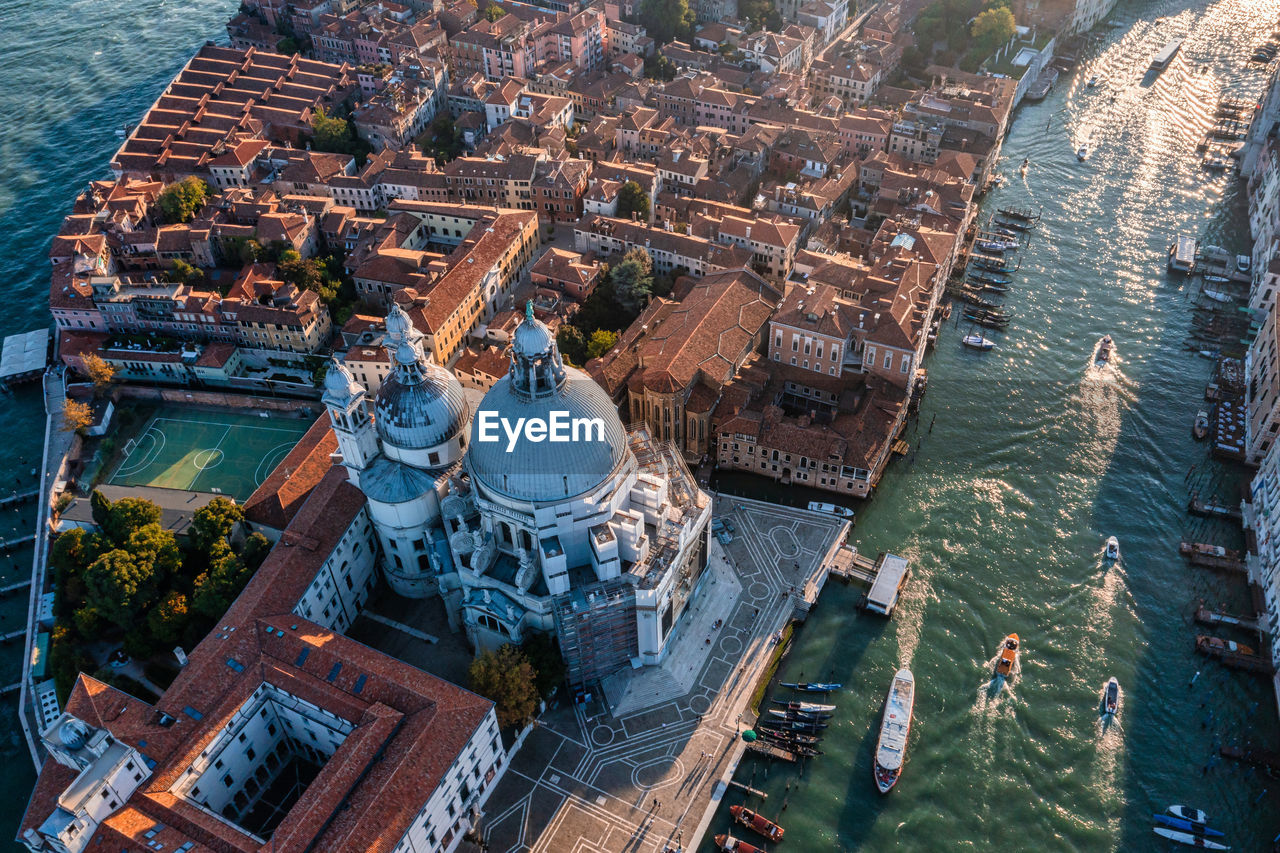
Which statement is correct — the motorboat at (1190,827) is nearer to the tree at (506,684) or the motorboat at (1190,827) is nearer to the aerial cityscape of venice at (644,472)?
the aerial cityscape of venice at (644,472)

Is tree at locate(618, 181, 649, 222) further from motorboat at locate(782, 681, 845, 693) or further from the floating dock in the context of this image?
the floating dock

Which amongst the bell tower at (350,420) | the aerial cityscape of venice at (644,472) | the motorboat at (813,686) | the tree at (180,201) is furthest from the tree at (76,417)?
the motorboat at (813,686)

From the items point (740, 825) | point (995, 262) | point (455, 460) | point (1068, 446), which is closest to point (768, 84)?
point (995, 262)

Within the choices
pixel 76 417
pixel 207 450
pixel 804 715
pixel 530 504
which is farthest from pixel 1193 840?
pixel 76 417

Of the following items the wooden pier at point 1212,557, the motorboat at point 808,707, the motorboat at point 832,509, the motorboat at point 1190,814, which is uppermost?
the wooden pier at point 1212,557

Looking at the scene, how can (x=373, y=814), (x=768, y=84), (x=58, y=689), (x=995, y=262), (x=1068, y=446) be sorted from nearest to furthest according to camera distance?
(x=373, y=814) → (x=58, y=689) → (x=1068, y=446) → (x=995, y=262) → (x=768, y=84)

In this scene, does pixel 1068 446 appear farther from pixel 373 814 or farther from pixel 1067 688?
pixel 373 814
